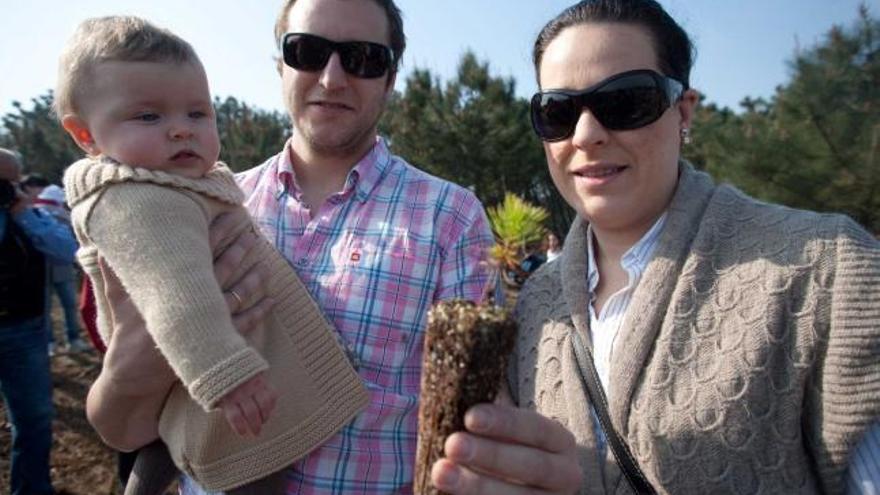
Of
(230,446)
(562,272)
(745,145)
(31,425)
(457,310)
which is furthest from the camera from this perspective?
(745,145)

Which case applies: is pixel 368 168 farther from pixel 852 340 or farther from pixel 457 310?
pixel 852 340

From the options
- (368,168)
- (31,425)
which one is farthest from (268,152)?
A: (368,168)

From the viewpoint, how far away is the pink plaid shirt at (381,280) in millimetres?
1964

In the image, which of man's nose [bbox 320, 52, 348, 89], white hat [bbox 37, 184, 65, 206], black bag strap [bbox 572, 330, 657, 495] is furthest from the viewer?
white hat [bbox 37, 184, 65, 206]

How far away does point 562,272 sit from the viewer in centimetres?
202

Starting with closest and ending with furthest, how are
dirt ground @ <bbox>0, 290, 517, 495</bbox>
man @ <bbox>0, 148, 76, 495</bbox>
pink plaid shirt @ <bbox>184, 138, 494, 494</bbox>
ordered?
pink plaid shirt @ <bbox>184, 138, 494, 494</bbox>, man @ <bbox>0, 148, 76, 495</bbox>, dirt ground @ <bbox>0, 290, 517, 495</bbox>

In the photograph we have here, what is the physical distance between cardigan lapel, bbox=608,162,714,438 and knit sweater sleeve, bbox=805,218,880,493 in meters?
0.38

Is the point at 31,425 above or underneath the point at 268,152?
underneath

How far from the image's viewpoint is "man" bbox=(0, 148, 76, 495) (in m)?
4.09

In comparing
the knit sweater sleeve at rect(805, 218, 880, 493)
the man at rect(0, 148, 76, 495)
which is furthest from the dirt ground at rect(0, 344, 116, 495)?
the knit sweater sleeve at rect(805, 218, 880, 493)

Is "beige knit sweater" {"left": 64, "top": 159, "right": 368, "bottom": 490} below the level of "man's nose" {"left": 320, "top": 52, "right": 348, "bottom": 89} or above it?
below

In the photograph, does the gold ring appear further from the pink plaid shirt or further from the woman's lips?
the woman's lips

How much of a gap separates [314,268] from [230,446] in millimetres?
630

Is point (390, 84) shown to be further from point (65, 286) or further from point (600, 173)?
point (65, 286)
